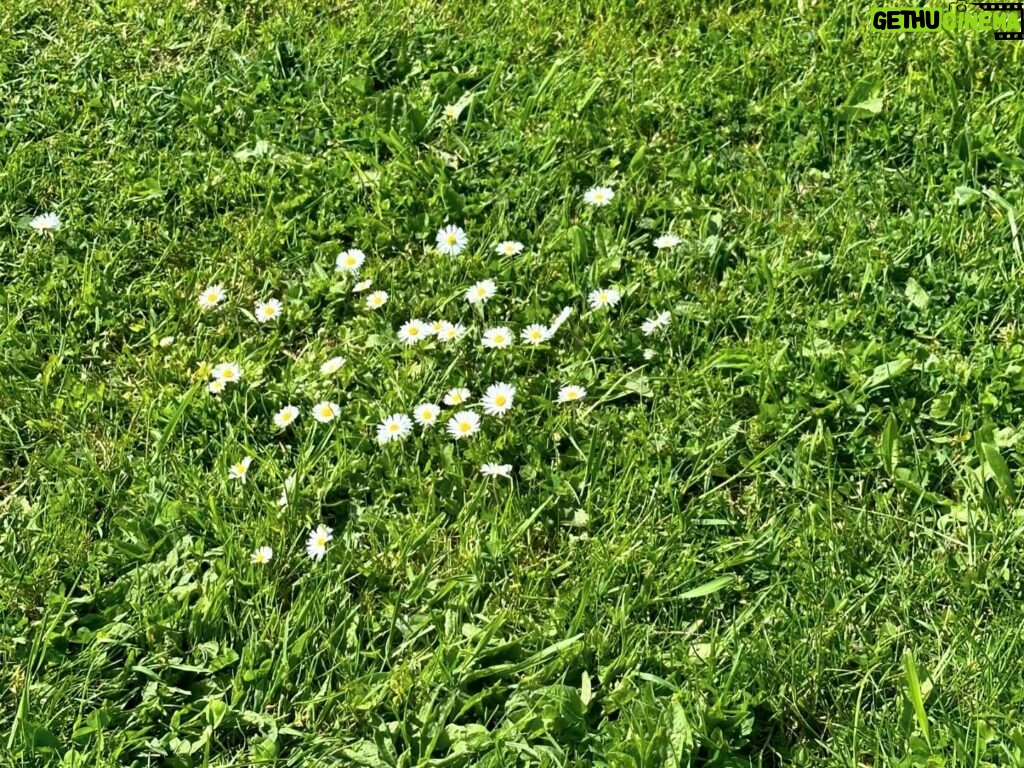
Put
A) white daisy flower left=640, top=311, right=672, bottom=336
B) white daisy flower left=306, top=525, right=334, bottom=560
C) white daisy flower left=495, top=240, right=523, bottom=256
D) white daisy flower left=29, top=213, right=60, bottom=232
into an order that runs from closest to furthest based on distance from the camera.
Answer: white daisy flower left=306, top=525, right=334, bottom=560 → white daisy flower left=640, top=311, right=672, bottom=336 → white daisy flower left=495, top=240, right=523, bottom=256 → white daisy flower left=29, top=213, right=60, bottom=232

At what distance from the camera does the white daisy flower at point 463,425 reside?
2.73m

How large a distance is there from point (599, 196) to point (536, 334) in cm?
56

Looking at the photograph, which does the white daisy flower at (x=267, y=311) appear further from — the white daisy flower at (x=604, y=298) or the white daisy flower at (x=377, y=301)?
the white daisy flower at (x=604, y=298)

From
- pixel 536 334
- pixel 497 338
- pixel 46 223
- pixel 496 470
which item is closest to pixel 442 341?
pixel 497 338

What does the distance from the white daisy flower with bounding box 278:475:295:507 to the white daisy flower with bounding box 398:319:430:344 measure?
0.49 meters

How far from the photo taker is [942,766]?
6.73 ft

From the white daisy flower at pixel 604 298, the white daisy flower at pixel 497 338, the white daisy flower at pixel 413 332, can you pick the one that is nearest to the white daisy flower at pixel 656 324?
the white daisy flower at pixel 604 298

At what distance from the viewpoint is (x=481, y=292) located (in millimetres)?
3039

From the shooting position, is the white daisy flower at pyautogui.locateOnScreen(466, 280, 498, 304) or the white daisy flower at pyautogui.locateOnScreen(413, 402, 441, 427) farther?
the white daisy flower at pyautogui.locateOnScreen(466, 280, 498, 304)

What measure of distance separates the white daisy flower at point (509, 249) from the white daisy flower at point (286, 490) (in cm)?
88

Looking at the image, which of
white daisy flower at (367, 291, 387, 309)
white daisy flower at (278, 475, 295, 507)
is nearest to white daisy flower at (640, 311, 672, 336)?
white daisy flower at (367, 291, 387, 309)

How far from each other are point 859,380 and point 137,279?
6.57ft

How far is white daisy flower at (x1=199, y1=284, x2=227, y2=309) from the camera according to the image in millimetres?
3180

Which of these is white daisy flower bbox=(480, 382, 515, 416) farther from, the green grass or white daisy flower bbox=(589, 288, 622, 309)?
white daisy flower bbox=(589, 288, 622, 309)
